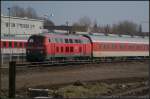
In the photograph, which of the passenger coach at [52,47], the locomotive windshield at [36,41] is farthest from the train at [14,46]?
the passenger coach at [52,47]

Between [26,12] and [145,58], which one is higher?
[26,12]

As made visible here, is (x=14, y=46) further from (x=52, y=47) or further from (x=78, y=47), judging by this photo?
(x=52, y=47)

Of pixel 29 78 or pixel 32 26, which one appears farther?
pixel 32 26

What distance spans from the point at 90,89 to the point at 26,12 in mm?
111814

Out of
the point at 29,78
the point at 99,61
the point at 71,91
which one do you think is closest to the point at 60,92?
the point at 71,91

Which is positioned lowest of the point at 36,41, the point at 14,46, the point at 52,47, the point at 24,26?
the point at 14,46

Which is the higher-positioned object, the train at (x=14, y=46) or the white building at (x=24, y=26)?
the white building at (x=24, y=26)

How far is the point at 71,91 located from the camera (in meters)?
20.0

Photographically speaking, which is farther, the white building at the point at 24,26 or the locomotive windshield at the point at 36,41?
the white building at the point at 24,26

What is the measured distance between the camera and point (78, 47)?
1826 inches

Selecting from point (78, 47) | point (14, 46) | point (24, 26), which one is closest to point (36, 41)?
point (78, 47)

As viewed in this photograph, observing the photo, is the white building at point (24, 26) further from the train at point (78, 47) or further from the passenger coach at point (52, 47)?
the passenger coach at point (52, 47)

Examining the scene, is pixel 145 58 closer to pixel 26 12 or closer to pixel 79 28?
pixel 79 28

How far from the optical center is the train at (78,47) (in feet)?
139
